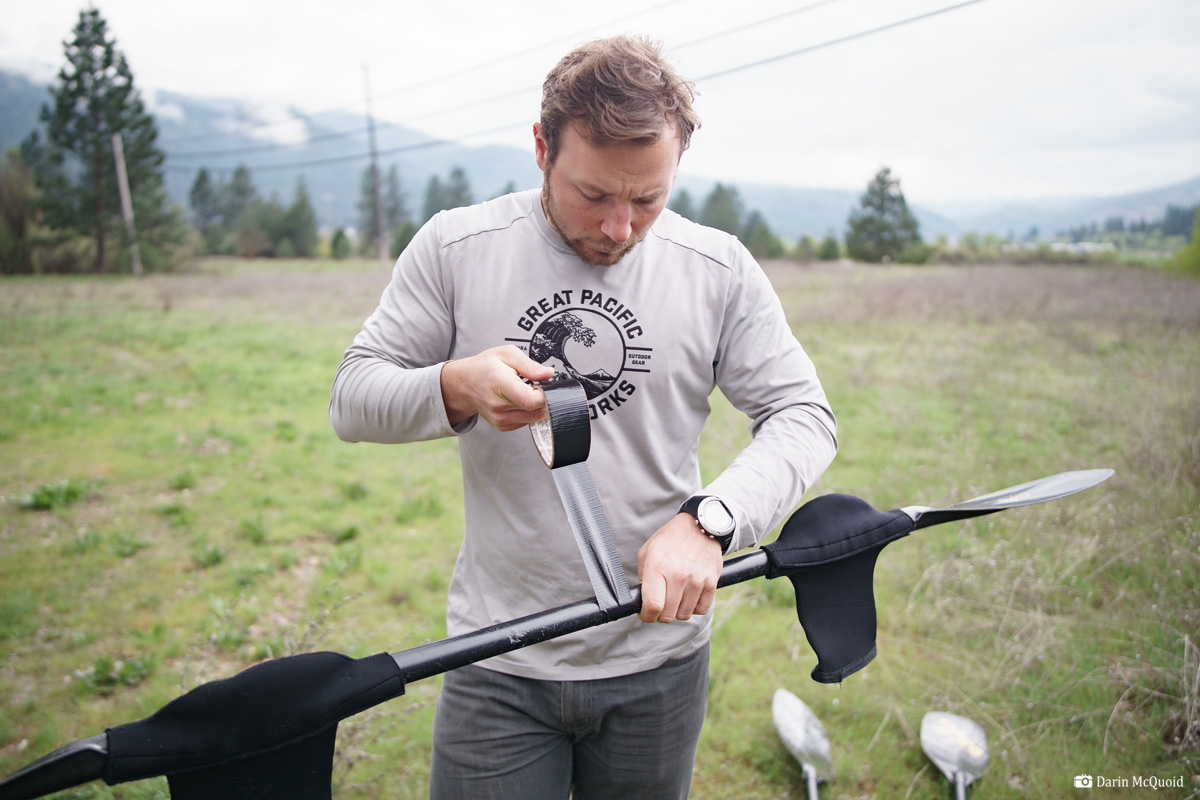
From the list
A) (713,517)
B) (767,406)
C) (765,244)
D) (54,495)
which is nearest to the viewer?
(713,517)

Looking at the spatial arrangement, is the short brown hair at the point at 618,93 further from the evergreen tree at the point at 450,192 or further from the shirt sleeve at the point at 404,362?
the evergreen tree at the point at 450,192

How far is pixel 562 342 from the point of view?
1.81 meters

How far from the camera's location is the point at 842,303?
18531 millimetres

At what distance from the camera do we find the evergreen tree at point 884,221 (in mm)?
27266

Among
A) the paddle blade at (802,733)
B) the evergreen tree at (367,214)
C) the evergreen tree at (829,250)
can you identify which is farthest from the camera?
the evergreen tree at (367,214)

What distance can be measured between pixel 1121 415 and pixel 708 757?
720cm

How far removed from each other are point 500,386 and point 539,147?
2.45ft

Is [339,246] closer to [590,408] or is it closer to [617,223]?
[590,408]

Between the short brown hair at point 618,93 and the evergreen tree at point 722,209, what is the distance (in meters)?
52.7

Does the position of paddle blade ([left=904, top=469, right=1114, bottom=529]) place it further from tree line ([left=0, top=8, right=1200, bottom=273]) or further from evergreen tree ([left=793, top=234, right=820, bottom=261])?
evergreen tree ([left=793, top=234, right=820, bottom=261])

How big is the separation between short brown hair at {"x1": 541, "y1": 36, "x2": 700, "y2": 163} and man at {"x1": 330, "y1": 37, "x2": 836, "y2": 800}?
0.02 meters

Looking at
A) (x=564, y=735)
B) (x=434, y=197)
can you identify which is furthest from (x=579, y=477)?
(x=434, y=197)

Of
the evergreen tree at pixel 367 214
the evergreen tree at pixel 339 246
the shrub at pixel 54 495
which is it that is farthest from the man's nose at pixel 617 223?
the evergreen tree at pixel 367 214

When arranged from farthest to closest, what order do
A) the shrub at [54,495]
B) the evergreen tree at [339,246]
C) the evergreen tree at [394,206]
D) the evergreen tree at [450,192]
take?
the evergreen tree at [394,206] < the evergreen tree at [450,192] < the evergreen tree at [339,246] < the shrub at [54,495]
